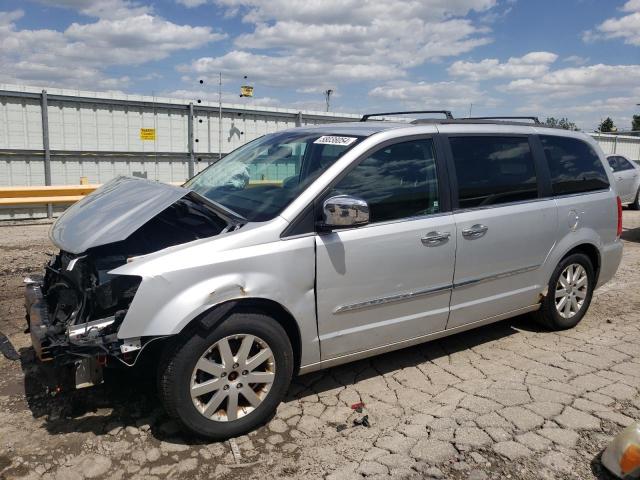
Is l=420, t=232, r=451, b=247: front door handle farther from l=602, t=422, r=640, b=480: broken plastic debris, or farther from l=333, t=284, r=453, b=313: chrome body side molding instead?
l=602, t=422, r=640, b=480: broken plastic debris

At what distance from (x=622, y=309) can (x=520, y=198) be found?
2414mm

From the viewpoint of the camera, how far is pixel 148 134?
43.1 feet

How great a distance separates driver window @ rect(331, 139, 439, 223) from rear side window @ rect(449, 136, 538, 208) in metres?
0.27

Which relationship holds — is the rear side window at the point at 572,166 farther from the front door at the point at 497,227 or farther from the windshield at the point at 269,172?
the windshield at the point at 269,172

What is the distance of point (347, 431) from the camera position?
330 cm

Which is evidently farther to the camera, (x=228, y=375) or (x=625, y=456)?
(x=228, y=375)

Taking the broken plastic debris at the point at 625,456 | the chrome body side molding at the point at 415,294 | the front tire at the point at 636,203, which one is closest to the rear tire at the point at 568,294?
the chrome body side molding at the point at 415,294

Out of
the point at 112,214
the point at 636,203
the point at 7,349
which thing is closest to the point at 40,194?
the point at 7,349

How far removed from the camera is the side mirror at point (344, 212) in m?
3.22

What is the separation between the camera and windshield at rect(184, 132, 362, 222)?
11.5 ft

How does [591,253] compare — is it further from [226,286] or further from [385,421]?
[226,286]

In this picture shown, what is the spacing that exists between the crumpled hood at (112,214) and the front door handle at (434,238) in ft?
5.40

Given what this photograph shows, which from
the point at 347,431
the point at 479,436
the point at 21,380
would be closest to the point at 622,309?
the point at 479,436

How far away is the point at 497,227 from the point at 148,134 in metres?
10.8
